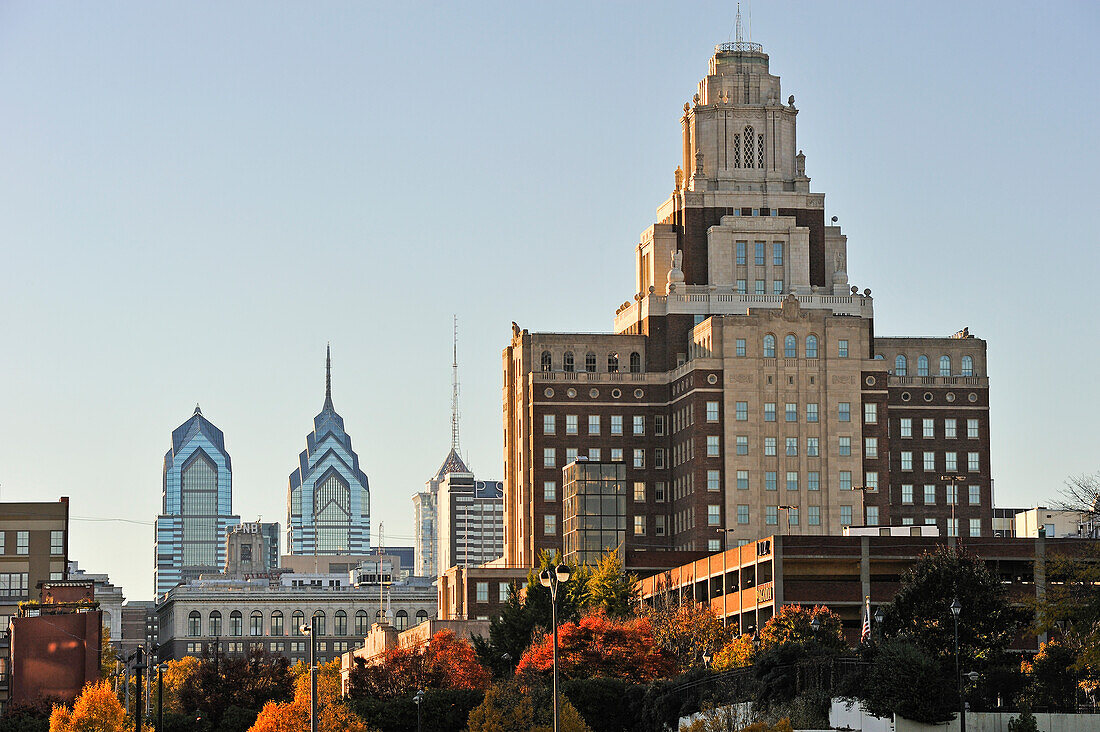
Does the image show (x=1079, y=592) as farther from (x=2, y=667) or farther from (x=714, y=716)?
(x=2, y=667)

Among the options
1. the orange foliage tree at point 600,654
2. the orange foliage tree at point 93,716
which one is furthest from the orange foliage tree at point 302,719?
the orange foliage tree at point 600,654

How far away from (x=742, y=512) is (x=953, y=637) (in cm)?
9346

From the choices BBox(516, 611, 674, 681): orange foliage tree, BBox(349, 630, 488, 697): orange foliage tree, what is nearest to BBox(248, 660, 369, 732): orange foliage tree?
BBox(349, 630, 488, 697): orange foliage tree

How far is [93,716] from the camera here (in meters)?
116

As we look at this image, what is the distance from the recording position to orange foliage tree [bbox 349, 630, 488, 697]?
454 ft

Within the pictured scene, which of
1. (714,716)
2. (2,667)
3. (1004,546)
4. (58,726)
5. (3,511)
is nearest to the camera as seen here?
(714,716)

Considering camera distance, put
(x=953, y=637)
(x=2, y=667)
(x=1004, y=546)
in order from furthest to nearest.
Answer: (x=1004, y=546) → (x=2, y=667) → (x=953, y=637)

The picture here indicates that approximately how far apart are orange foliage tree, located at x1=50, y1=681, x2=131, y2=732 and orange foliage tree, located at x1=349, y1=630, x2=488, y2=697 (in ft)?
62.5

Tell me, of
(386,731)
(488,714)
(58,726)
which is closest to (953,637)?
(488,714)

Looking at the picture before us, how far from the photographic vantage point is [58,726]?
4542 inches

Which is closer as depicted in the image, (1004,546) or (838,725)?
(838,725)

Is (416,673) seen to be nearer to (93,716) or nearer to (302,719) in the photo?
(93,716)

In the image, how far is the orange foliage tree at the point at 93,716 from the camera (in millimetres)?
115312

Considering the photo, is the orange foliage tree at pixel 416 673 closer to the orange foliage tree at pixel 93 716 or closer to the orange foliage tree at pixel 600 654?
the orange foliage tree at pixel 600 654
